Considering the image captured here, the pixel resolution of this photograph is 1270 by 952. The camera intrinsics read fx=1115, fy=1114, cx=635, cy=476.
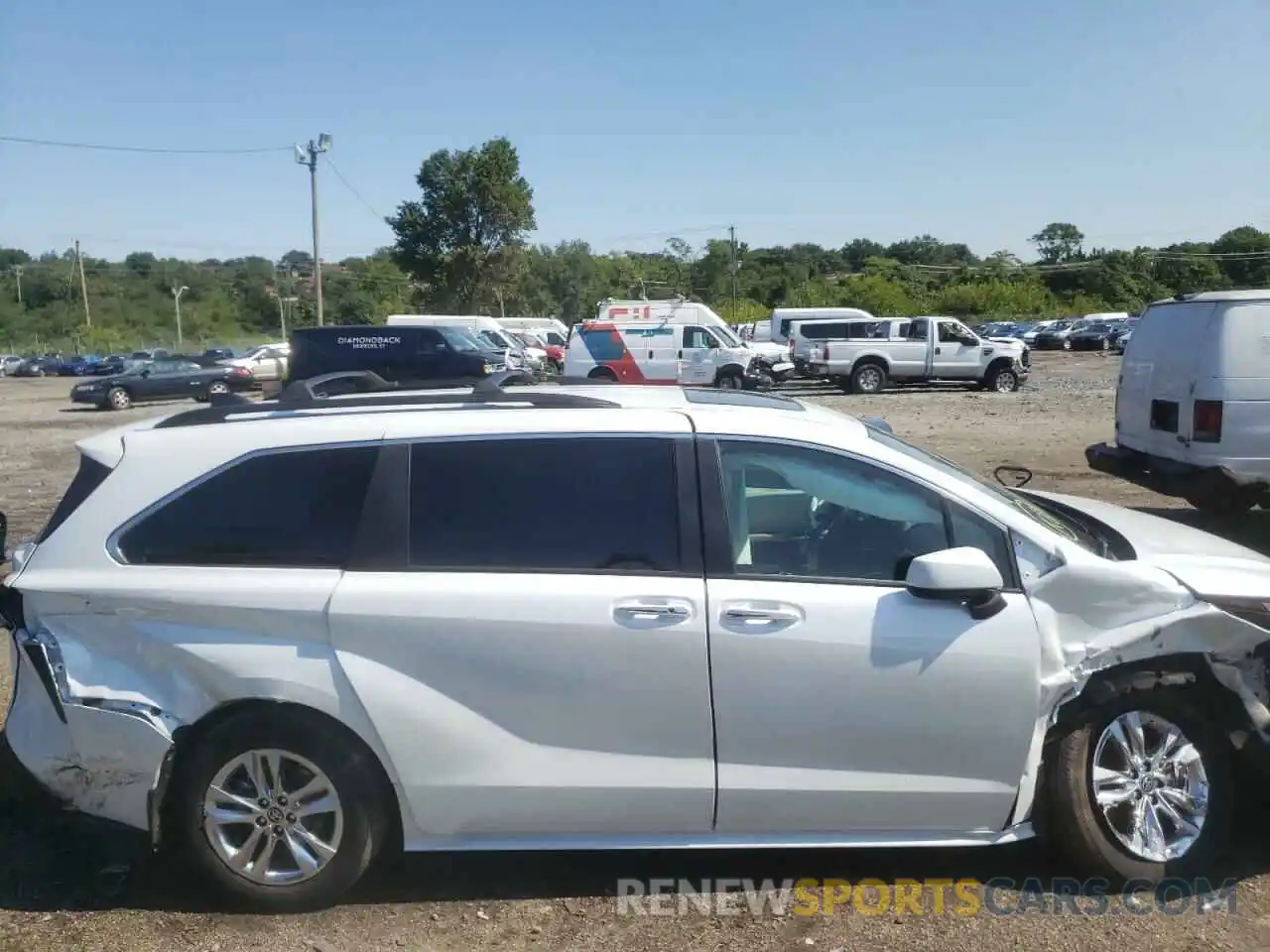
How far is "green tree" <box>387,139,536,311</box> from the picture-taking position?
60.5 metres

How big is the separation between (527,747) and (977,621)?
147cm

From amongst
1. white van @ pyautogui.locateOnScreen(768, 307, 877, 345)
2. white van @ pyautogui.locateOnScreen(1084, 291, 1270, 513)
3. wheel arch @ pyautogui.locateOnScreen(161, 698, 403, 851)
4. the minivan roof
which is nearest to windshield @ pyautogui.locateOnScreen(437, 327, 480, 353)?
white van @ pyautogui.locateOnScreen(1084, 291, 1270, 513)

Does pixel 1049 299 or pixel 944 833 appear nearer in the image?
pixel 944 833

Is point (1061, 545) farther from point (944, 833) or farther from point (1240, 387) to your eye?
point (1240, 387)

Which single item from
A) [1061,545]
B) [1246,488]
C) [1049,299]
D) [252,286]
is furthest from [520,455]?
[252,286]

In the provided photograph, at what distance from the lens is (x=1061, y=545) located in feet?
12.1

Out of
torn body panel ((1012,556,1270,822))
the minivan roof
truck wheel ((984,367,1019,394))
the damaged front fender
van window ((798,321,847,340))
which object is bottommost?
truck wheel ((984,367,1019,394))

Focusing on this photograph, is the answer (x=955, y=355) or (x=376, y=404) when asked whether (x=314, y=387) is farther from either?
(x=955, y=355)

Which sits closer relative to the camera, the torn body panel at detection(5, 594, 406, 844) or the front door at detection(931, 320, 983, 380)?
the torn body panel at detection(5, 594, 406, 844)

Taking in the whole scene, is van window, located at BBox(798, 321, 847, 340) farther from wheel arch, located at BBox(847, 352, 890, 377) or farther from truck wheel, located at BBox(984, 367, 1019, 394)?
truck wheel, located at BBox(984, 367, 1019, 394)

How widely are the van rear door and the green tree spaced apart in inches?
2132

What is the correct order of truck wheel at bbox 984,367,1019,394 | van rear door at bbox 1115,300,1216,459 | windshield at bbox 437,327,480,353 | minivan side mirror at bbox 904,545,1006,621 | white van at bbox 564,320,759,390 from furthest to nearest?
truck wheel at bbox 984,367,1019,394, white van at bbox 564,320,759,390, windshield at bbox 437,327,480,353, van rear door at bbox 1115,300,1216,459, minivan side mirror at bbox 904,545,1006,621

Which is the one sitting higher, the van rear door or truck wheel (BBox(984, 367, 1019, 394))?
the van rear door

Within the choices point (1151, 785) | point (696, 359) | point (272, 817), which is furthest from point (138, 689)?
point (696, 359)
